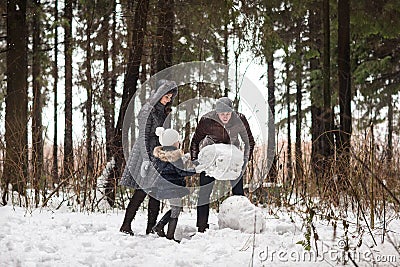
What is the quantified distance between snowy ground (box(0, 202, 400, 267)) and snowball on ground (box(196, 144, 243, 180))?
608mm

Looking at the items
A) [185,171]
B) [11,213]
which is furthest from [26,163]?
[185,171]

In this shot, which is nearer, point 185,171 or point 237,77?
point 185,171

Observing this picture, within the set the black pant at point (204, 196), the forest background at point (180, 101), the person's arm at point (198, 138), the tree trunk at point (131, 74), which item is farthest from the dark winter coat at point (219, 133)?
the tree trunk at point (131, 74)

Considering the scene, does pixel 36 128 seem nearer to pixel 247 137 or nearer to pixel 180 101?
pixel 247 137

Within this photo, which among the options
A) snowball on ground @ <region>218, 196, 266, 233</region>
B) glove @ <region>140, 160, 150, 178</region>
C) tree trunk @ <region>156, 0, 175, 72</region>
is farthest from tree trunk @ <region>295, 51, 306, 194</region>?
tree trunk @ <region>156, 0, 175, 72</region>

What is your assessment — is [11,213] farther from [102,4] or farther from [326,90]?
[326,90]

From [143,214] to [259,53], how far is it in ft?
10.8

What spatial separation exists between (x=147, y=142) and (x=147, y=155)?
0.13 m

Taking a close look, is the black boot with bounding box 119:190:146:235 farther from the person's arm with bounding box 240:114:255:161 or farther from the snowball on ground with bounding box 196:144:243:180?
the person's arm with bounding box 240:114:255:161

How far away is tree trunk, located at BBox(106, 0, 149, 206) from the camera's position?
26.2 feet

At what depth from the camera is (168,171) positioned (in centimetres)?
491

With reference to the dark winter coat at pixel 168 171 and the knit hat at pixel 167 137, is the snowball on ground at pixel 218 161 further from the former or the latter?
the knit hat at pixel 167 137

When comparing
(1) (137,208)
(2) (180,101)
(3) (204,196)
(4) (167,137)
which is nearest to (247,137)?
(3) (204,196)

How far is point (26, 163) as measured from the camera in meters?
7.45
